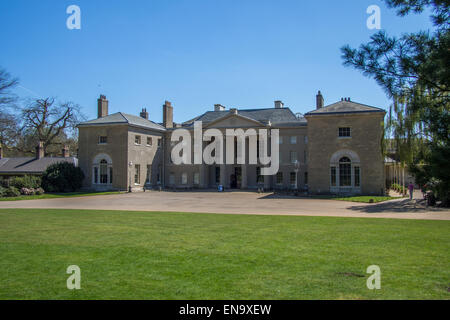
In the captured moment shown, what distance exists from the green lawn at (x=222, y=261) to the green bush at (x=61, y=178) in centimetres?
2561

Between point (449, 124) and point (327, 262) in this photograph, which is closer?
point (449, 124)

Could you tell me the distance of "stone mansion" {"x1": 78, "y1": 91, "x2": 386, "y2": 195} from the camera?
112 feet

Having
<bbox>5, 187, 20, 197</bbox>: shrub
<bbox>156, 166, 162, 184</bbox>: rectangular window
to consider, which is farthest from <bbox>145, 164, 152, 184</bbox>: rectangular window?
<bbox>5, 187, 20, 197</bbox>: shrub

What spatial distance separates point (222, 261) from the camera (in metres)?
7.80

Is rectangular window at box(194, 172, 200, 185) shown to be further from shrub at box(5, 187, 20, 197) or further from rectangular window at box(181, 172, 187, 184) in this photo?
shrub at box(5, 187, 20, 197)

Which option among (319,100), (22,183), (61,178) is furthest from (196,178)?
(22,183)

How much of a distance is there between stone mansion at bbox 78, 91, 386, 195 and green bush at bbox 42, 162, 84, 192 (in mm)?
2414

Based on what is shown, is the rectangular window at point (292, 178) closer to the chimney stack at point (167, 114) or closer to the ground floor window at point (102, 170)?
the chimney stack at point (167, 114)

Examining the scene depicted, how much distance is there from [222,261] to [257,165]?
3611cm

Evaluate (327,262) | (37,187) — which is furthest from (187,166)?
(327,262)

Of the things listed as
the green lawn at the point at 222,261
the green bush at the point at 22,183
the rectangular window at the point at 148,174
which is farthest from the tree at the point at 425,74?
the rectangular window at the point at 148,174
